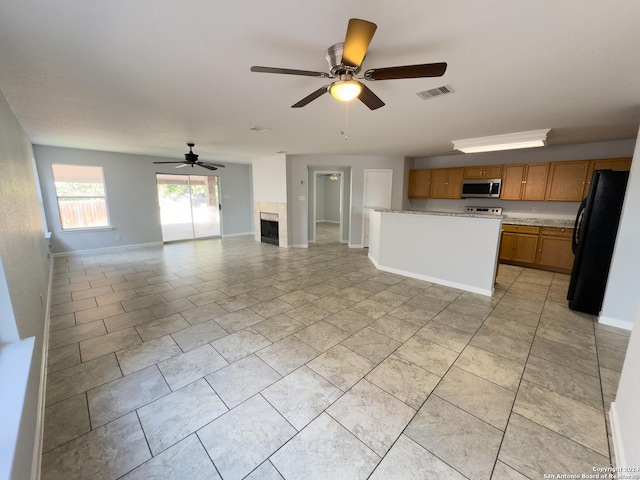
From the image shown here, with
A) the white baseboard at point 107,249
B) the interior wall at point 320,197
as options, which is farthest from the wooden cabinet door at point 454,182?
the white baseboard at point 107,249

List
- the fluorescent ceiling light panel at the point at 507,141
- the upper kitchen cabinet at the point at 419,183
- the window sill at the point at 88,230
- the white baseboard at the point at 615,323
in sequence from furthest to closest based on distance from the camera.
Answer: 1. the upper kitchen cabinet at the point at 419,183
2. the window sill at the point at 88,230
3. the fluorescent ceiling light panel at the point at 507,141
4. the white baseboard at the point at 615,323

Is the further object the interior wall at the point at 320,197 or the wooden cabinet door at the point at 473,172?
the interior wall at the point at 320,197

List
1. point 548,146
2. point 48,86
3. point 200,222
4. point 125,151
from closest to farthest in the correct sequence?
1. point 48,86
2. point 548,146
3. point 125,151
4. point 200,222

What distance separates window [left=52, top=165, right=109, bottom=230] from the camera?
5707 mm

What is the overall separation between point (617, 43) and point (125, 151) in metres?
7.80

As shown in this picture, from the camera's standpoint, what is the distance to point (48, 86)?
7.77ft

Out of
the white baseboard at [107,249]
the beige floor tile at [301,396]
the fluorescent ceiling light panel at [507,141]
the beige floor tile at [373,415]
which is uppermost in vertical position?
the fluorescent ceiling light panel at [507,141]

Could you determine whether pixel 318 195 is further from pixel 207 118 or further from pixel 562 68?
pixel 562 68

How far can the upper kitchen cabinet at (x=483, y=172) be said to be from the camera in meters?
5.48

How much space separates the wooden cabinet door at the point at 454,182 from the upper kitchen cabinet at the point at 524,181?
Answer: 0.82 m

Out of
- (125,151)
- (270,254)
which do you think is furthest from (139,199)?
(270,254)

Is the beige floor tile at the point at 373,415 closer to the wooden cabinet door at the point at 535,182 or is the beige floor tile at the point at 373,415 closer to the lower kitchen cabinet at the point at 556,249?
the lower kitchen cabinet at the point at 556,249

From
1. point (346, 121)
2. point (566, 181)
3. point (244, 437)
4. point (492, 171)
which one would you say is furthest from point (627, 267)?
point (244, 437)

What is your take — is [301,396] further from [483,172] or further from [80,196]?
[80,196]
